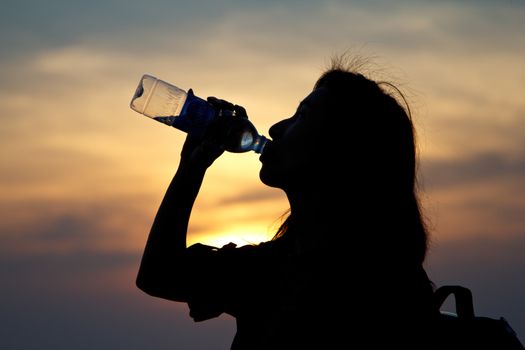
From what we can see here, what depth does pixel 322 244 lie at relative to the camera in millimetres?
2758

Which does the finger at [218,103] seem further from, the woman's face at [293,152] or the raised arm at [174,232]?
the woman's face at [293,152]

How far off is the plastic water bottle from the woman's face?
58 centimetres

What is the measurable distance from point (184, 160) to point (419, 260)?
1.15m

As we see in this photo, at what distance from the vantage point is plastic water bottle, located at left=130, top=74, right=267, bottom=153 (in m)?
3.88

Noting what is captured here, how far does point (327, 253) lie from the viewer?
8.92ft

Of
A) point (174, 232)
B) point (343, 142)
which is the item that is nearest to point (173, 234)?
point (174, 232)

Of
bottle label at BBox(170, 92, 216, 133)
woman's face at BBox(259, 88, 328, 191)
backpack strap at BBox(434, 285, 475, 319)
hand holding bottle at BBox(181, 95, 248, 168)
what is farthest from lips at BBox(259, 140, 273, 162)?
backpack strap at BBox(434, 285, 475, 319)

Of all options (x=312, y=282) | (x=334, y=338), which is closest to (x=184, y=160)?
(x=312, y=282)

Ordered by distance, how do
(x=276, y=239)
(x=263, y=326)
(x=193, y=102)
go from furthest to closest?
(x=193, y=102)
(x=276, y=239)
(x=263, y=326)

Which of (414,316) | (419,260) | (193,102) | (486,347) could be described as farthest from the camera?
(193,102)

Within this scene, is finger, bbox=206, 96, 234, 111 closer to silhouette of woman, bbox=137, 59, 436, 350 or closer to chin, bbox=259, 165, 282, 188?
silhouette of woman, bbox=137, 59, 436, 350

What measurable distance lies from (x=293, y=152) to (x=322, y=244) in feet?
1.39

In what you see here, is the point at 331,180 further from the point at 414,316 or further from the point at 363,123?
the point at 414,316

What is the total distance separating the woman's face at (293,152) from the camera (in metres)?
2.87
